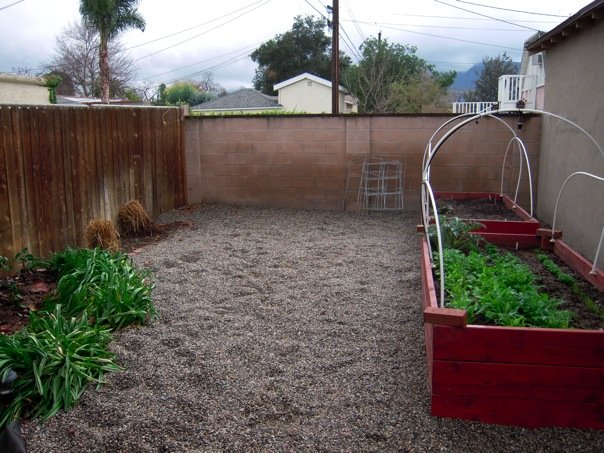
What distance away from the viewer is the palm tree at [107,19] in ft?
75.2

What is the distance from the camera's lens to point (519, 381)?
2627 millimetres

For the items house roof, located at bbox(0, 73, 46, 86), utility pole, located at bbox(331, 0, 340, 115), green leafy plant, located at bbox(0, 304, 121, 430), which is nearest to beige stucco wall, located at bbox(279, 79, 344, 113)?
house roof, located at bbox(0, 73, 46, 86)

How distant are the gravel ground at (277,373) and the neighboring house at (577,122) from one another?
68.6 inches

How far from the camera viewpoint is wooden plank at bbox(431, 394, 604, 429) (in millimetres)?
2604

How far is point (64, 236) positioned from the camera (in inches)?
218

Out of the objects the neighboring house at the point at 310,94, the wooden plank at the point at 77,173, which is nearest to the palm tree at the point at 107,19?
the neighboring house at the point at 310,94

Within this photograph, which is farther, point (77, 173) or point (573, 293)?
point (77, 173)

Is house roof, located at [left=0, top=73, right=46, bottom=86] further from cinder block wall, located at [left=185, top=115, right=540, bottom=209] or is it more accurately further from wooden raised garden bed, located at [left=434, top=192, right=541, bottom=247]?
wooden raised garden bed, located at [left=434, top=192, right=541, bottom=247]

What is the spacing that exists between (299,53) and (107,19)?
1522 centimetres

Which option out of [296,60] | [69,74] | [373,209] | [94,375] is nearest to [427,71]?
[296,60]

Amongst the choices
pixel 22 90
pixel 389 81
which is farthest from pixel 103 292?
pixel 389 81

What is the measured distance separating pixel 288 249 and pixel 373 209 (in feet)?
9.54

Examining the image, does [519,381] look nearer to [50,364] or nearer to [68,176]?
[50,364]

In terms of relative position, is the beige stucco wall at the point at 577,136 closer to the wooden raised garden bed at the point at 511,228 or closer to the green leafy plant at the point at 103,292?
the wooden raised garden bed at the point at 511,228
